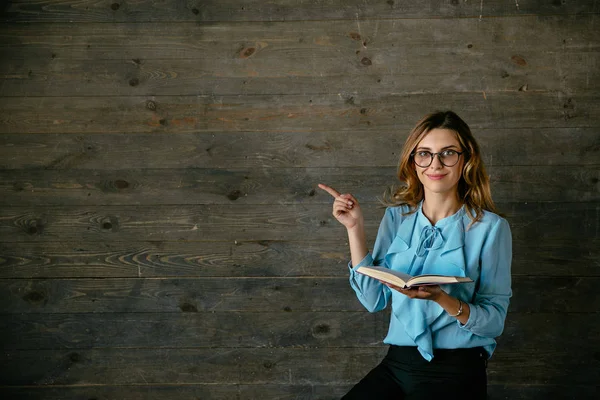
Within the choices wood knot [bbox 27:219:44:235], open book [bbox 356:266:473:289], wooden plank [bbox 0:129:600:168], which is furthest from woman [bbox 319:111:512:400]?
wood knot [bbox 27:219:44:235]

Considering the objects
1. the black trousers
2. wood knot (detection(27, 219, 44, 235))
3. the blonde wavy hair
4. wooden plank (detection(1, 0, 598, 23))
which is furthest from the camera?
wood knot (detection(27, 219, 44, 235))

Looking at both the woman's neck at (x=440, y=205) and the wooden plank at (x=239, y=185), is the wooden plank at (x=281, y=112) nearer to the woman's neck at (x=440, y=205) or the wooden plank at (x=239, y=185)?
the wooden plank at (x=239, y=185)

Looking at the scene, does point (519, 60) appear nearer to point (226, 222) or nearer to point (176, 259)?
A: point (226, 222)

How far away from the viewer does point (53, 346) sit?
2455 millimetres

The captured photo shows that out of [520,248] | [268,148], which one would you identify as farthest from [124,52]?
[520,248]

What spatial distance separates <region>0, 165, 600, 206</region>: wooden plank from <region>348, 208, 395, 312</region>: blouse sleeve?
0.44m

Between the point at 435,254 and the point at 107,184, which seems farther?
the point at 107,184

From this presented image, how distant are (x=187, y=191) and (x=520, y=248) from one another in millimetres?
1345

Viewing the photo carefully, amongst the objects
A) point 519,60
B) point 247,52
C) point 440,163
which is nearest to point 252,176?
point 247,52

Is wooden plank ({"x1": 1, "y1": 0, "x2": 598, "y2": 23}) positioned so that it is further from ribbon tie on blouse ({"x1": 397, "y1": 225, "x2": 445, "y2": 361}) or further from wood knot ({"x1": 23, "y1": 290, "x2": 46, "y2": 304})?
wood knot ({"x1": 23, "y1": 290, "x2": 46, "y2": 304})

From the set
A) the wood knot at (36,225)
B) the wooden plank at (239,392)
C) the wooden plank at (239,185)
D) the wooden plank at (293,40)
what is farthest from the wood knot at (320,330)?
the wood knot at (36,225)

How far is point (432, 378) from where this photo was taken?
5.67 ft

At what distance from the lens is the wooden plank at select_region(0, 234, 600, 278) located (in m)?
2.38

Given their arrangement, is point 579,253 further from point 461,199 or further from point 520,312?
point 461,199
